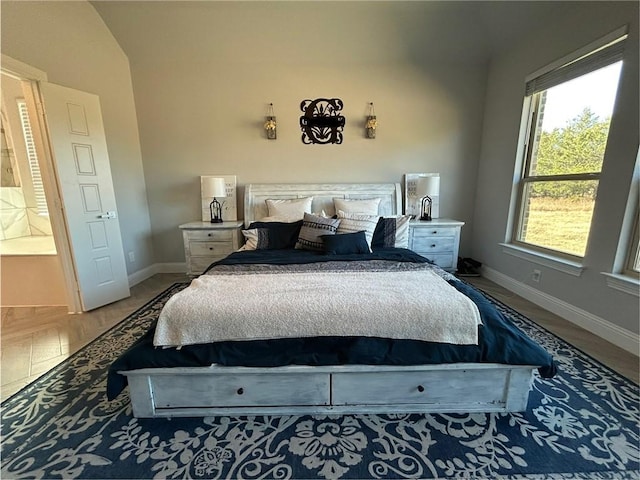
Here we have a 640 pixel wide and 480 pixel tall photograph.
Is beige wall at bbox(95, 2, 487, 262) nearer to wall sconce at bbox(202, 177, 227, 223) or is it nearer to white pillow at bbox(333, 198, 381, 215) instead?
wall sconce at bbox(202, 177, 227, 223)

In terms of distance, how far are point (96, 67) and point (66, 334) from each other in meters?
2.84

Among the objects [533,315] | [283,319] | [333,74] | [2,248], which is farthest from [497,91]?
[2,248]

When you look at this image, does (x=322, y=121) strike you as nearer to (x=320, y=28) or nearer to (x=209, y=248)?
(x=320, y=28)

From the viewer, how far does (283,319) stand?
1.42 m

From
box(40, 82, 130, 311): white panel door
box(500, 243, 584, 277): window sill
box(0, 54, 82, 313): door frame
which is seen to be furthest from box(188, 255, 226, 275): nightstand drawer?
box(500, 243, 584, 277): window sill

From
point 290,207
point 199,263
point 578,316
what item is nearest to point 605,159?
point 578,316

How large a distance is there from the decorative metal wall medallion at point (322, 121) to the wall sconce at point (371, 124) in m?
0.33

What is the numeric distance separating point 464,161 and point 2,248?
5.75 meters

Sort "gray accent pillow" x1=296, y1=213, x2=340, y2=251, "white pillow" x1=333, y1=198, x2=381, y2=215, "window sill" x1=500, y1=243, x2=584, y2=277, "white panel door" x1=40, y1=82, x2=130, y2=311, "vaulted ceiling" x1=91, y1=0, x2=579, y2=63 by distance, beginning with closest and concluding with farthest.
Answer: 1. "window sill" x1=500, y1=243, x2=584, y2=277
2. "white panel door" x1=40, y1=82, x2=130, y2=311
3. "gray accent pillow" x1=296, y1=213, x2=340, y2=251
4. "vaulted ceiling" x1=91, y1=0, x2=579, y2=63
5. "white pillow" x1=333, y1=198, x2=381, y2=215

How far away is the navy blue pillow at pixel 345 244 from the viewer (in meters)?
2.53

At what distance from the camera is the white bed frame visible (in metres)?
1.43

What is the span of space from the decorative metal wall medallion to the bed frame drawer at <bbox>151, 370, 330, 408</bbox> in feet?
9.98

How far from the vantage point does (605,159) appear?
225cm

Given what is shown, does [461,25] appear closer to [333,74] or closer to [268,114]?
[333,74]
